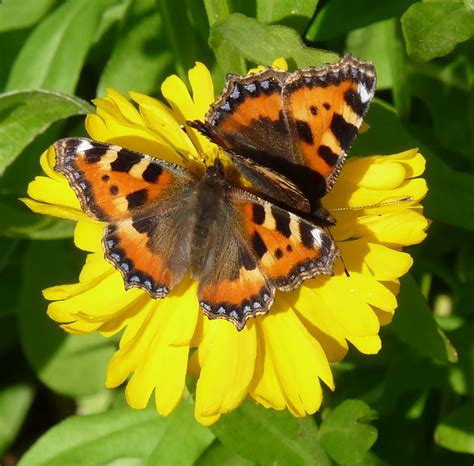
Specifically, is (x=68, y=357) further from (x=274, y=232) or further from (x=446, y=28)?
(x=446, y=28)

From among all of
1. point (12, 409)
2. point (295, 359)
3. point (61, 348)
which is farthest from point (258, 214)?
point (12, 409)

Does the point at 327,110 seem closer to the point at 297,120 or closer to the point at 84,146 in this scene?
the point at 297,120

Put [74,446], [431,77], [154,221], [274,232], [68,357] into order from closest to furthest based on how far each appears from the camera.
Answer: [274,232] < [154,221] < [74,446] < [431,77] < [68,357]

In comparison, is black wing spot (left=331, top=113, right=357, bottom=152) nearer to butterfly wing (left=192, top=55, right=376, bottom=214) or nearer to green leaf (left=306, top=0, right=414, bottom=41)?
butterfly wing (left=192, top=55, right=376, bottom=214)

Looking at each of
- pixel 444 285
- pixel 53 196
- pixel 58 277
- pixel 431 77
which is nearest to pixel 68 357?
pixel 58 277

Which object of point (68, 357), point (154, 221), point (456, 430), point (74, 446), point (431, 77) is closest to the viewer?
point (154, 221)

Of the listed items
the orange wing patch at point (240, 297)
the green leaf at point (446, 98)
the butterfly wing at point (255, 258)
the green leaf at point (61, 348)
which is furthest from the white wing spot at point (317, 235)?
the green leaf at point (61, 348)

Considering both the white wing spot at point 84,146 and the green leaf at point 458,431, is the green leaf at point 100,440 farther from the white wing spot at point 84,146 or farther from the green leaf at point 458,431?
the white wing spot at point 84,146
